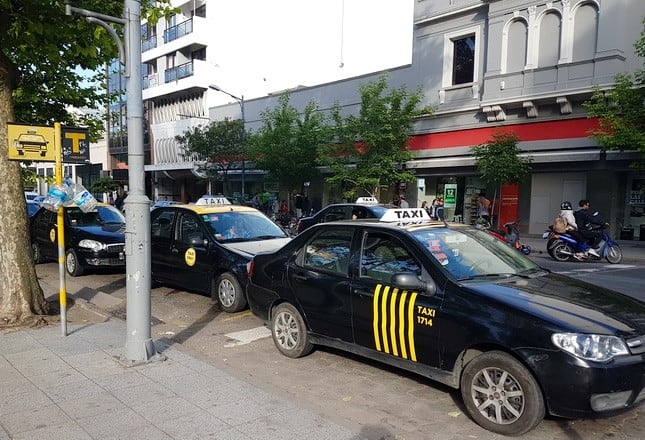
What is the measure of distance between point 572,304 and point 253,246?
17.3 ft

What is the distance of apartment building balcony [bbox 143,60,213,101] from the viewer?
39188 mm

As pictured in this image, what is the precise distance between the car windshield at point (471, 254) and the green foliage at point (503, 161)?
45.3 feet

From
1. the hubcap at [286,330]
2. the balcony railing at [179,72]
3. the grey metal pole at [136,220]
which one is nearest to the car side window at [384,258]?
the hubcap at [286,330]

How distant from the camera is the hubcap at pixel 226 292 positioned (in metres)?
7.82

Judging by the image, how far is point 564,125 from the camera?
18922 millimetres

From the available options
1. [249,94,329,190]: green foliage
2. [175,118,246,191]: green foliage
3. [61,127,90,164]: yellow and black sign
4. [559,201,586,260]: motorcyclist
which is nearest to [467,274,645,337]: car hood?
[61,127,90,164]: yellow and black sign

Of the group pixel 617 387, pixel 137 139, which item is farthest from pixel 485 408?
pixel 137 139

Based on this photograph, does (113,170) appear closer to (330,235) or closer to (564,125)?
(564,125)

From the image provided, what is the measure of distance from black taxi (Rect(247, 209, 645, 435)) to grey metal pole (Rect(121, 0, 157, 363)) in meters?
1.38

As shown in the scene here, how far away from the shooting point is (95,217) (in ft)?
40.4

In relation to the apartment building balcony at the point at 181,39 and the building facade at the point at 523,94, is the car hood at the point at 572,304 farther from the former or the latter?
the apartment building balcony at the point at 181,39

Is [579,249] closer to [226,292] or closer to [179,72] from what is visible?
[226,292]

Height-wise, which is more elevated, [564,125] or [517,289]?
[564,125]

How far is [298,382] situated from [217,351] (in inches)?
57.2
